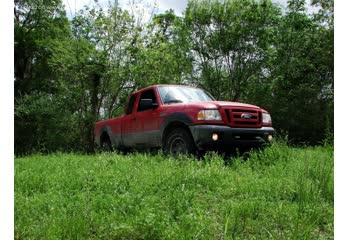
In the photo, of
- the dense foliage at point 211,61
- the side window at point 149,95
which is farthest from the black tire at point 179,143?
the dense foliage at point 211,61

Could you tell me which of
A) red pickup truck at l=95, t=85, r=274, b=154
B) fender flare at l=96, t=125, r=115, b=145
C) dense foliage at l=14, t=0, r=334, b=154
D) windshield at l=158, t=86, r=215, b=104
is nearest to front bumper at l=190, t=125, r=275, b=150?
red pickup truck at l=95, t=85, r=274, b=154

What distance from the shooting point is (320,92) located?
1784cm

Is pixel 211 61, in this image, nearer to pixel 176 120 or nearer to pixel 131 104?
pixel 131 104

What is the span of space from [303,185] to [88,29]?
16.5m

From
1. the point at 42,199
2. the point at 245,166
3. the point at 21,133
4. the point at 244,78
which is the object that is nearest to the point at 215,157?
Result: the point at 245,166

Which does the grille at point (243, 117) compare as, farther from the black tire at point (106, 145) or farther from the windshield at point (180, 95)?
the black tire at point (106, 145)

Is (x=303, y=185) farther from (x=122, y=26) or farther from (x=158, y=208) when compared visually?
(x=122, y=26)

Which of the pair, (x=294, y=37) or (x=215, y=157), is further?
(x=294, y=37)

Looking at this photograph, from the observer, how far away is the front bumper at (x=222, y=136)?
6.44m

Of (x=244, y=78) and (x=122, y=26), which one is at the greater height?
(x=122, y=26)

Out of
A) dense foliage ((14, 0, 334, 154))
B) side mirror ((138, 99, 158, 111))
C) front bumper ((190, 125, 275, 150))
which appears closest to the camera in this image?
front bumper ((190, 125, 275, 150))

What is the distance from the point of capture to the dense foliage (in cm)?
1733

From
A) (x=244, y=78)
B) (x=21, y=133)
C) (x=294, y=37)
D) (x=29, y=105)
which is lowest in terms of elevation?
(x=21, y=133)

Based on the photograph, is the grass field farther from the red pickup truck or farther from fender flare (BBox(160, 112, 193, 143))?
fender flare (BBox(160, 112, 193, 143))
